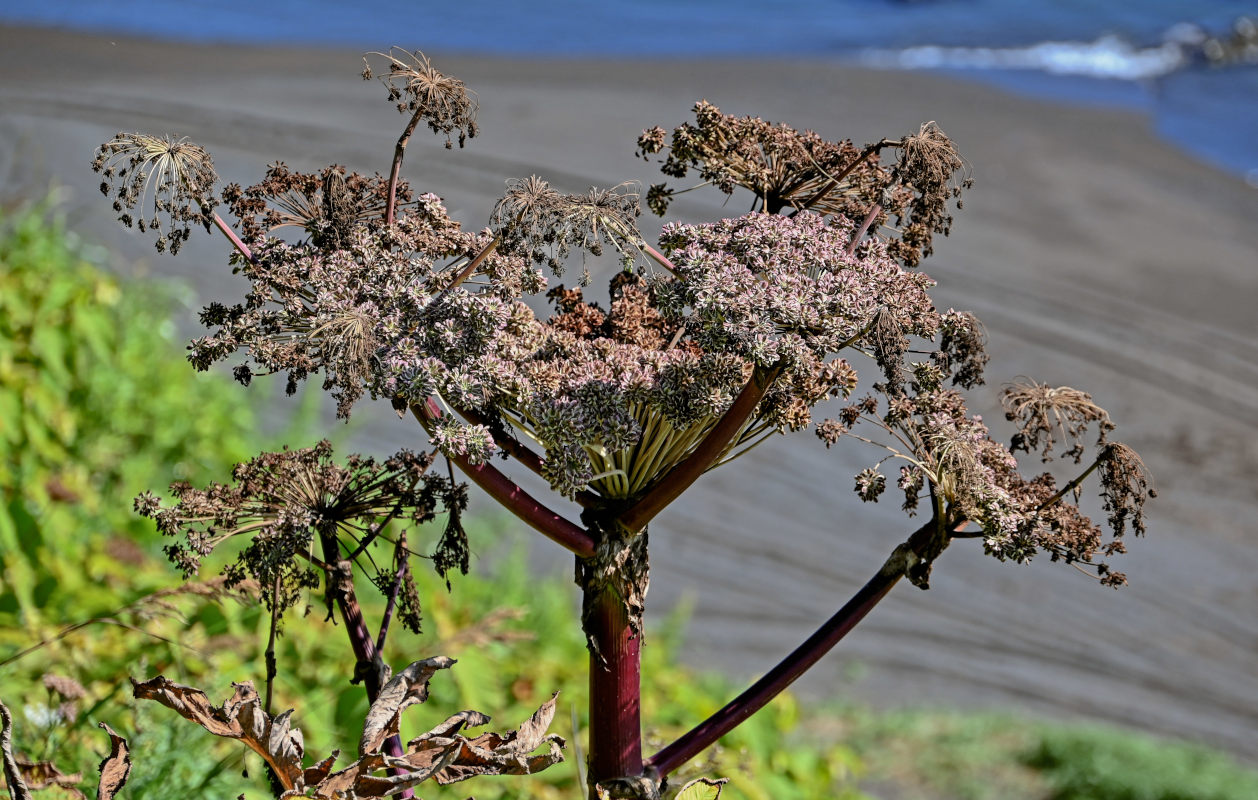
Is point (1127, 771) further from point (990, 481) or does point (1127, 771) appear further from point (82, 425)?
point (82, 425)

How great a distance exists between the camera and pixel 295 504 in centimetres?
171

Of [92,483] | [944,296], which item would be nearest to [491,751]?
[92,483]

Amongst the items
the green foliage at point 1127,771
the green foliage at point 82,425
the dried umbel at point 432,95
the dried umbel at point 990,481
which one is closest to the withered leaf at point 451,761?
the dried umbel at point 990,481

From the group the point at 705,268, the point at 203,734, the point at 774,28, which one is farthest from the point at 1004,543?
the point at 774,28

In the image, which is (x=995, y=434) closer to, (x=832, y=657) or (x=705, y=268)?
(x=832, y=657)

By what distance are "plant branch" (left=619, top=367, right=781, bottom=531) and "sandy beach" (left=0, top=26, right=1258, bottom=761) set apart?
4.04 meters

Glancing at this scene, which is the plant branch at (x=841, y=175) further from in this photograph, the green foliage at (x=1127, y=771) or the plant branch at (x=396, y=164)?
the green foliage at (x=1127, y=771)

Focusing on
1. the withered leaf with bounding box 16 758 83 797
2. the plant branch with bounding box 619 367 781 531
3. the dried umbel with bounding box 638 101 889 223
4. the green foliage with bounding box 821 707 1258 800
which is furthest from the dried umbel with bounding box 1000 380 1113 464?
the green foliage with bounding box 821 707 1258 800

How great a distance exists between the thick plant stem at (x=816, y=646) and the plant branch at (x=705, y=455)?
0.94ft

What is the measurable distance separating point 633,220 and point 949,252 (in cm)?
1070

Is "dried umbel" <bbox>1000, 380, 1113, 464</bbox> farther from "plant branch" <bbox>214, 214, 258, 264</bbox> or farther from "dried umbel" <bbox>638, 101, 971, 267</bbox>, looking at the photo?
"plant branch" <bbox>214, 214, 258, 264</bbox>

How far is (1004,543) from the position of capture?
1.64 m

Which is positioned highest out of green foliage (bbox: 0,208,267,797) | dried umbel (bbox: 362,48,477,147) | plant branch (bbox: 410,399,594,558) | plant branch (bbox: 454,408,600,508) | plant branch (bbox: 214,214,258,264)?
dried umbel (bbox: 362,48,477,147)

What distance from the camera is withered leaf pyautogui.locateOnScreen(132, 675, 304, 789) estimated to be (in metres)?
1.50
